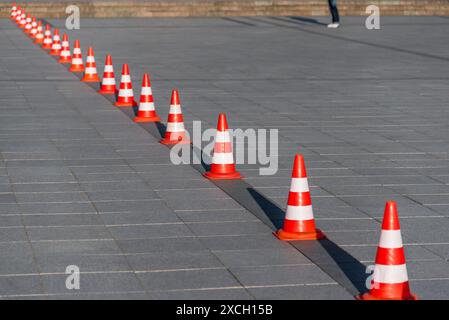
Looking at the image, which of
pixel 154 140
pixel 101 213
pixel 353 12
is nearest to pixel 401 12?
pixel 353 12

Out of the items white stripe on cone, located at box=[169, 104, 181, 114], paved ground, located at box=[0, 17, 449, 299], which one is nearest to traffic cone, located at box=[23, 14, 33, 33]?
paved ground, located at box=[0, 17, 449, 299]

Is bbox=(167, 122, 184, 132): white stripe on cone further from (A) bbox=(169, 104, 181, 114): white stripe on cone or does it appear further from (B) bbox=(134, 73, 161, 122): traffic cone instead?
(B) bbox=(134, 73, 161, 122): traffic cone

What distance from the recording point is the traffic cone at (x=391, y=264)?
657cm

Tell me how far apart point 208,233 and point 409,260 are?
5.33 feet

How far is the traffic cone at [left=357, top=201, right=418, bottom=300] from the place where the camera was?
21.6ft

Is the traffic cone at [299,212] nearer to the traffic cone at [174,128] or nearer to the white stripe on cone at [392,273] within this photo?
the white stripe on cone at [392,273]

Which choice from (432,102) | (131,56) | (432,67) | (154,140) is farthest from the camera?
(131,56)

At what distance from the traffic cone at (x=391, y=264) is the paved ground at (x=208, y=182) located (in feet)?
1.05

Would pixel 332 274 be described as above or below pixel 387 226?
below

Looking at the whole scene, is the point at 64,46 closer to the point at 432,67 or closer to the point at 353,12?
the point at 432,67

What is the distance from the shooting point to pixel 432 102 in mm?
16844

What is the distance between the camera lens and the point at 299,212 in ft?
27.3

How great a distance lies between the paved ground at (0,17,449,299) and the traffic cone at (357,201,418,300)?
32 centimetres

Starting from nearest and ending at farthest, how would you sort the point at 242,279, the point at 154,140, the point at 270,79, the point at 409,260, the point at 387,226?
the point at 387,226, the point at 242,279, the point at 409,260, the point at 154,140, the point at 270,79
